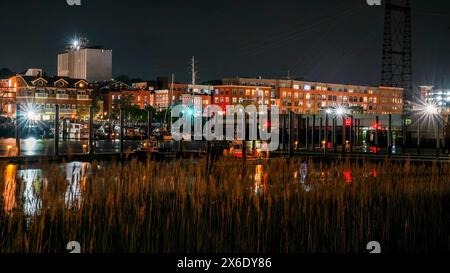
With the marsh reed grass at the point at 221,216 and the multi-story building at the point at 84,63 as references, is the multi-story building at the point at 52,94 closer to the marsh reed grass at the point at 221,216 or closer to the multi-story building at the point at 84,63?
the multi-story building at the point at 84,63

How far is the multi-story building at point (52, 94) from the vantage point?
100812 mm

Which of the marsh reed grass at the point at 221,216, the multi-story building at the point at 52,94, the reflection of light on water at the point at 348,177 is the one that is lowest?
the marsh reed grass at the point at 221,216

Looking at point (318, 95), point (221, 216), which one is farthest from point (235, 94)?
point (221, 216)

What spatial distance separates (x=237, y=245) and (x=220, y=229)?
25.9 inches

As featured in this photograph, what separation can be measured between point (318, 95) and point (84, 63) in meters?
57.4

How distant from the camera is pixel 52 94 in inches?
4198

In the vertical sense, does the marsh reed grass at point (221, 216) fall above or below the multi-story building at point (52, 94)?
below

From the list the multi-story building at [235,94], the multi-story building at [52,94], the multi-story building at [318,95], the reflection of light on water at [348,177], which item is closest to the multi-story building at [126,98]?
the multi-story building at [52,94]

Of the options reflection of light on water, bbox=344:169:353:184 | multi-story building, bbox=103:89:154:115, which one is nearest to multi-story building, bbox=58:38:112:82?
multi-story building, bbox=103:89:154:115

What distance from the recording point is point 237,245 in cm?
892

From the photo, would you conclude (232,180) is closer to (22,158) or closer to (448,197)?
(448,197)

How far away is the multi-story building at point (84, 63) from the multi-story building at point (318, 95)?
95.1 ft

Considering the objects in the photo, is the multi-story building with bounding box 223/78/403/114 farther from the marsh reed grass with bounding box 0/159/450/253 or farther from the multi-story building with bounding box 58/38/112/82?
the marsh reed grass with bounding box 0/159/450/253
